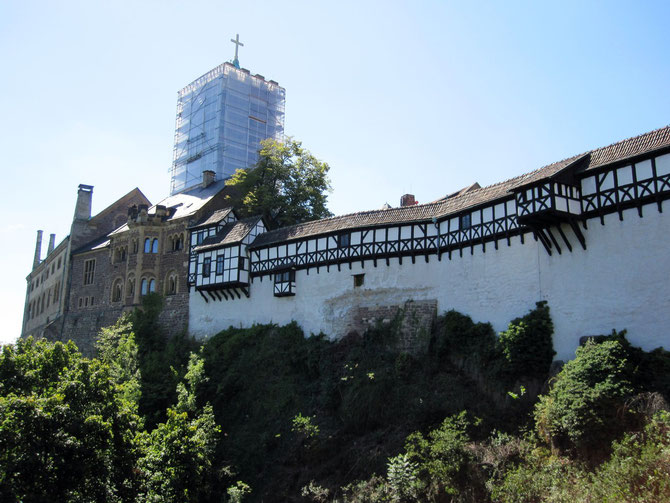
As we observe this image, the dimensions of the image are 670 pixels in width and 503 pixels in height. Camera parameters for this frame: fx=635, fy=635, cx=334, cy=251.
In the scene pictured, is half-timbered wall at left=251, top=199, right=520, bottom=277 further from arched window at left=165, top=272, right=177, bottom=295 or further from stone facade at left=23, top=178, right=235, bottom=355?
arched window at left=165, top=272, right=177, bottom=295

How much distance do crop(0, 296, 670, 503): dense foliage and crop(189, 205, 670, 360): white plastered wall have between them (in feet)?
2.55

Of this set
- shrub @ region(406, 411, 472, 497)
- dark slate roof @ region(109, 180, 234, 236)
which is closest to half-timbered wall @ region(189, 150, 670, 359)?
shrub @ region(406, 411, 472, 497)

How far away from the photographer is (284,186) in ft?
132

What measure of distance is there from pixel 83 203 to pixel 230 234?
22026 mm

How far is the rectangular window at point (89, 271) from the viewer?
47.2 metres

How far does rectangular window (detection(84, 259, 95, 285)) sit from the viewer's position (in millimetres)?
47156

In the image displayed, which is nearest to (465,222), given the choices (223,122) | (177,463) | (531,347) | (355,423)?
(531,347)

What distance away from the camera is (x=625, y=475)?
53.0 ft

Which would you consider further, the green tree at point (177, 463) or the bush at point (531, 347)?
the bush at point (531, 347)

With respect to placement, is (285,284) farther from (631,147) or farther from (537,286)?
(631,147)

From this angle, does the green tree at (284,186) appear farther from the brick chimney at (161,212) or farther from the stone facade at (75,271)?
the stone facade at (75,271)

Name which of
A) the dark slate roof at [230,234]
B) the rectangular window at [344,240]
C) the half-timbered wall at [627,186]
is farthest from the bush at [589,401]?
the dark slate roof at [230,234]

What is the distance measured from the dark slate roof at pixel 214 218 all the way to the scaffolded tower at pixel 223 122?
16.1 m

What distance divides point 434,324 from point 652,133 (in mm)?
11064
